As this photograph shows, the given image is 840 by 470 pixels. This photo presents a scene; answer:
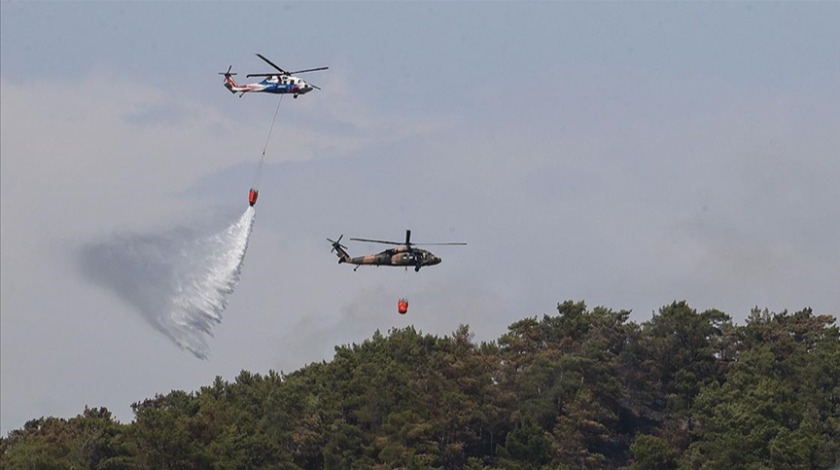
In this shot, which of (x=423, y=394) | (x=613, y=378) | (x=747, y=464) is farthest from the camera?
(x=613, y=378)

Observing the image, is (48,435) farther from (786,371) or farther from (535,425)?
(786,371)

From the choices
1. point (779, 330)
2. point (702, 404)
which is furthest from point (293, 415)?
point (779, 330)

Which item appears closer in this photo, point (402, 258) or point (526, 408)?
point (402, 258)

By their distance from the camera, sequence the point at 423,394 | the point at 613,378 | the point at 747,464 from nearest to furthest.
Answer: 1. the point at 747,464
2. the point at 423,394
3. the point at 613,378

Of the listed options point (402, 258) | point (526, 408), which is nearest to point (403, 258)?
point (402, 258)

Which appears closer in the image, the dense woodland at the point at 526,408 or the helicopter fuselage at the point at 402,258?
the helicopter fuselage at the point at 402,258

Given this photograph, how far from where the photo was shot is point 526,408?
152250 mm

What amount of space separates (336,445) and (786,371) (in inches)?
1627

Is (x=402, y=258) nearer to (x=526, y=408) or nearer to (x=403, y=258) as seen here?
(x=403, y=258)

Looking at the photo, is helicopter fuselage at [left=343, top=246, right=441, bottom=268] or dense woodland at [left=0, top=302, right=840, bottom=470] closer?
helicopter fuselage at [left=343, top=246, right=441, bottom=268]

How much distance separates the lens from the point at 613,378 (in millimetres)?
158875

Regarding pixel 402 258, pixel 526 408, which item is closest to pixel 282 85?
pixel 402 258

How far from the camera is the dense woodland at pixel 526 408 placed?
138 metres

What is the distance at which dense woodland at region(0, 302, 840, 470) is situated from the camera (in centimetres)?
13825
